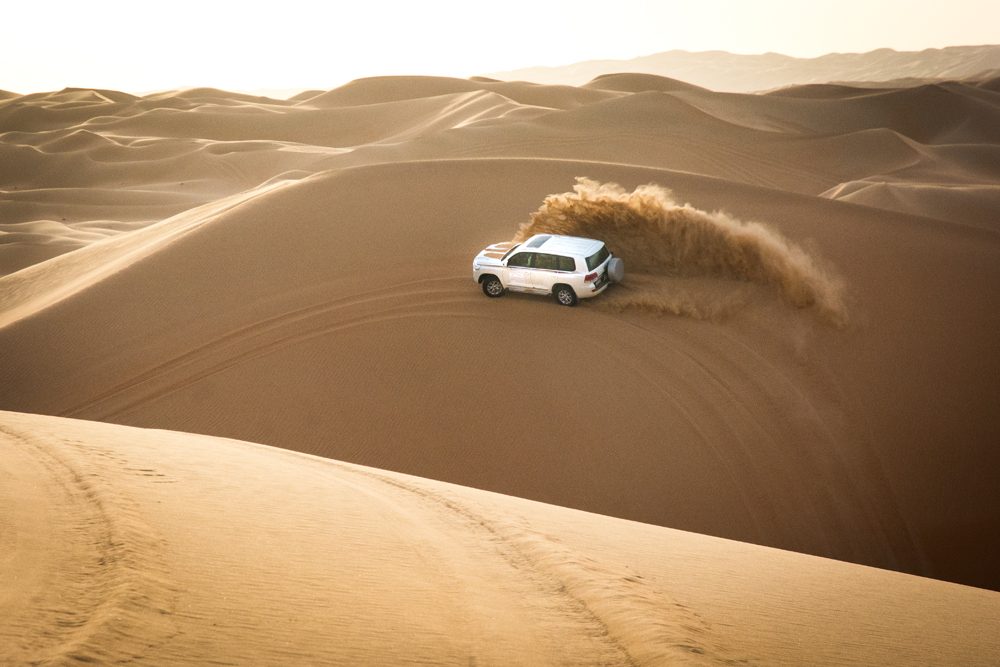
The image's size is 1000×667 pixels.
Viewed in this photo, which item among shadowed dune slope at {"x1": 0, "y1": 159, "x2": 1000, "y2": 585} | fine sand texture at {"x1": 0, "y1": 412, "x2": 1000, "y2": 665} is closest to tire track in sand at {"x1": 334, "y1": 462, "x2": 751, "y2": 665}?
fine sand texture at {"x1": 0, "y1": 412, "x2": 1000, "y2": 665}

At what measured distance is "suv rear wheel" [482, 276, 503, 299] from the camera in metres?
14.7

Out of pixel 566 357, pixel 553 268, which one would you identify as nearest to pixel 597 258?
pixel 553 268

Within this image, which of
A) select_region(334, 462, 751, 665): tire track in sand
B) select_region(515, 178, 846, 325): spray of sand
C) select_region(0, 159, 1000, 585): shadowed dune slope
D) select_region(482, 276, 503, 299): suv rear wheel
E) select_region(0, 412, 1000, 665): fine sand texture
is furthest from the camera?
select_region(482, 276, 503, 299): suv rear wheel

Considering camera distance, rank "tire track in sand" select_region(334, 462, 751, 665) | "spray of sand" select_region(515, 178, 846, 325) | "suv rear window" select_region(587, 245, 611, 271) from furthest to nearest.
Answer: "suv rear window" select_region(587, 245, 611, 271) → "spray of sand" select_region(515, 178, 846, 325) → "tire track in sand" select_region(334, 462, 751, 665)

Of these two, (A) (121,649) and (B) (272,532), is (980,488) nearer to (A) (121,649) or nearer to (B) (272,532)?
(B) (272,532)

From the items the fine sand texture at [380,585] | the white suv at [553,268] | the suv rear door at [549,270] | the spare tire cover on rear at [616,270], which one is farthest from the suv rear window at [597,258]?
the fine sand texture at [380,585]

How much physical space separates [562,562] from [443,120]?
142ft

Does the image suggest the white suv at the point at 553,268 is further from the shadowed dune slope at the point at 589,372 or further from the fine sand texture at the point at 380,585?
the fine sand texture at the point at 380,585

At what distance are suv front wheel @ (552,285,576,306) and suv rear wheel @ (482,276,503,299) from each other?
3.73ft

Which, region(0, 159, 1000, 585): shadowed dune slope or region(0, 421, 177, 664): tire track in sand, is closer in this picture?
region(0, 421, 177, 664): tire track in sand

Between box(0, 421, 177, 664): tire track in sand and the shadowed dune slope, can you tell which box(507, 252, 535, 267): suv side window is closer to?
the shadowed dune slope

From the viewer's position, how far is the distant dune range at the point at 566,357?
35.9 feet

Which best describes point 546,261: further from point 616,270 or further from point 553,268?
point 616,270

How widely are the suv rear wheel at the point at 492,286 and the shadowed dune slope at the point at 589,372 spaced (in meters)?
0.24
